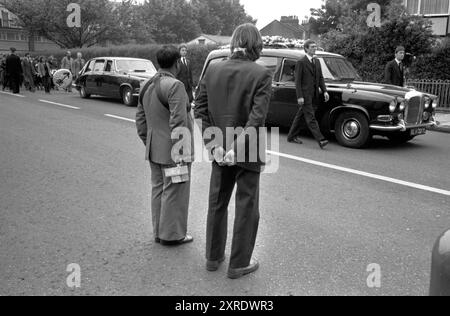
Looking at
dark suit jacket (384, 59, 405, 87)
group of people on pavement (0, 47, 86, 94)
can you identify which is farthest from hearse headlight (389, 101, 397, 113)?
group of people on pavement (0, 47, 86, 94)

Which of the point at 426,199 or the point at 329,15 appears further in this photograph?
the point at 329,15

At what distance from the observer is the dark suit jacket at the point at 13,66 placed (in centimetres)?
1912

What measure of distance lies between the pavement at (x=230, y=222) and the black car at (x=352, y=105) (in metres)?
0.49

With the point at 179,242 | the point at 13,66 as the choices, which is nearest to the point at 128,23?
the point at 13,66

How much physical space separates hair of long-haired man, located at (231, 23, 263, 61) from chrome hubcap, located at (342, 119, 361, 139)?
5.86 meters

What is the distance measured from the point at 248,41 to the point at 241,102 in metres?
0.45

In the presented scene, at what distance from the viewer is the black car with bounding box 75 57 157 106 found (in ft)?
51.5

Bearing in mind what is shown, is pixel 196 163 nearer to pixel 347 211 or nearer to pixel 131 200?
pixel 131 200

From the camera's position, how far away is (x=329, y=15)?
51844 millimetres

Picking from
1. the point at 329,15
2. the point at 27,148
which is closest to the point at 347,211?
the point at 27,148

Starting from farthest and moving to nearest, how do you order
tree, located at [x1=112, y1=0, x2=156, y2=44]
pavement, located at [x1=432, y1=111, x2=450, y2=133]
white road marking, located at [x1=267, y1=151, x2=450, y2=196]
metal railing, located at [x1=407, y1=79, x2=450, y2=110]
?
1. tree, located at [x1=112, y1=0, x2=156, y2=44]
2. metal railing, located at [x1=407, y1=79, x2=450, y2=110]
3. pavement, located at [x1=432, y1=111, x2=450, y2=133]
4. white road marking, located at [x1=267, y1=151, x2=450, y2=196]

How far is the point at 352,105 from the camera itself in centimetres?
888

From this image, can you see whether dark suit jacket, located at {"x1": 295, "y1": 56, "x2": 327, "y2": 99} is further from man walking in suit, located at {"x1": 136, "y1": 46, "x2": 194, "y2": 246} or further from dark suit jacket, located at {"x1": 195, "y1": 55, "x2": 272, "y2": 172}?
dark suit jacket, located at {"x1": 195, "y1": 55, "x2": 272, "y2": 172}

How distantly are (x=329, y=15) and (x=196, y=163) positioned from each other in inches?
1914
